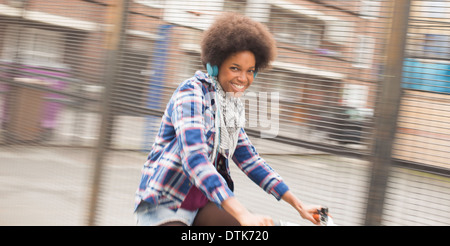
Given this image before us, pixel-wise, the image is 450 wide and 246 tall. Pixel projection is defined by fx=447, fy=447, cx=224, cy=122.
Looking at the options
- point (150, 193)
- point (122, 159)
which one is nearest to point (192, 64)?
point (122, 159)

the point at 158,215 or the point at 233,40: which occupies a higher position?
the point at 233,40

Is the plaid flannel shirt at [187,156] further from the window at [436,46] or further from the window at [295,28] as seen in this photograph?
the window at [436,46]

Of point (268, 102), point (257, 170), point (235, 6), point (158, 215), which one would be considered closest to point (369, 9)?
point (268, 102)

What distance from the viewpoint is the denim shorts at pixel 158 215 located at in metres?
2.02

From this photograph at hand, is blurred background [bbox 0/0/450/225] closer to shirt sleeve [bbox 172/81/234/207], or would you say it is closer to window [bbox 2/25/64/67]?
window [bbox 2/25/64/67]

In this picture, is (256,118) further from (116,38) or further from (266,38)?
(116,38)

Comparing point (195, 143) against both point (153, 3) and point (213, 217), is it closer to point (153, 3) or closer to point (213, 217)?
point (213, 217)

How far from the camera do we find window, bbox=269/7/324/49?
7.74 feet

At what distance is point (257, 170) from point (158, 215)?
54cm

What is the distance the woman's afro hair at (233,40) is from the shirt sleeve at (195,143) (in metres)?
0.21

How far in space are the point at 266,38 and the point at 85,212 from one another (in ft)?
6.95

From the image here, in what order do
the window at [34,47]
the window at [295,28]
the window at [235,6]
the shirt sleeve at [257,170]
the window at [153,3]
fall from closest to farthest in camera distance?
the shirt sleeve at [257,170]
the window at [295,28]
the window at [235,6]
the window at [153,3]
the window at [34,47]

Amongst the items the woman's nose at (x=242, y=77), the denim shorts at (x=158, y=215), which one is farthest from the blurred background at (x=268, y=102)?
the denim shorts at (x=158, y=215)

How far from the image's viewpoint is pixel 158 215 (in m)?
2.03
